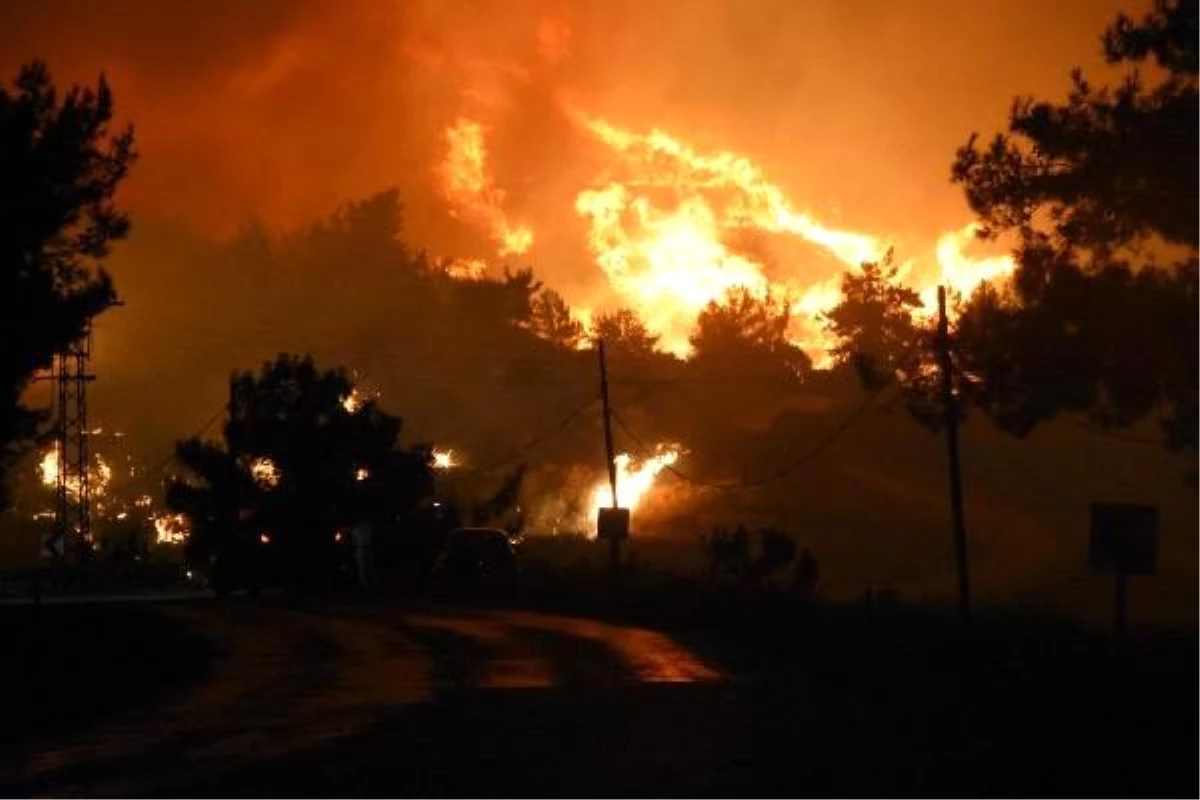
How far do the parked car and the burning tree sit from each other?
13.3 meters

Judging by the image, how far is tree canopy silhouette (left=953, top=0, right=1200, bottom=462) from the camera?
118 ft

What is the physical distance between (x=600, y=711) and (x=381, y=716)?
2251 millimetres

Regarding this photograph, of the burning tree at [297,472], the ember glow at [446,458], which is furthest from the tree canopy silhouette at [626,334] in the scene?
the burning tree at [297,472]

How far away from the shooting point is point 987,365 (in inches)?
1578

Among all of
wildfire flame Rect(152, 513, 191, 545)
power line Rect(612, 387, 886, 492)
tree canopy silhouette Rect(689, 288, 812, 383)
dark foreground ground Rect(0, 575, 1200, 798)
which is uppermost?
tree canopy silhouette Rect(689, 288, 812, 383)

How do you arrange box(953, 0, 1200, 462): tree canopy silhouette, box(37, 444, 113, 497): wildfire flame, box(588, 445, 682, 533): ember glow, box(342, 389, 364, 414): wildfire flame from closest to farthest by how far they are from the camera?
box(953, 0, 1200, 462): tree canopy silhouette → box(342, 389, 364, 414): wildfire flame → box(588, 445, 682, 533): ember glow → box(37, 444, 113, 497): wildfire flame

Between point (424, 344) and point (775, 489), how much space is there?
42482mm

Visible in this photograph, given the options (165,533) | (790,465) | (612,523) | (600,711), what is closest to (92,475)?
(165,533)

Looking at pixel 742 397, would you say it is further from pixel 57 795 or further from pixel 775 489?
pixel 57 795

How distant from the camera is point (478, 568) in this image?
47531 millimetres

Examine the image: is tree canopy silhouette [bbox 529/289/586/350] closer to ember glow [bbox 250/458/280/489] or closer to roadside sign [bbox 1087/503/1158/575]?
ember glow [bbox 250/458/280/489]

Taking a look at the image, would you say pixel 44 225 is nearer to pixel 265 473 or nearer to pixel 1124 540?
pixel 1124 540

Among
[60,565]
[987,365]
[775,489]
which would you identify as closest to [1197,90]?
[987,365]

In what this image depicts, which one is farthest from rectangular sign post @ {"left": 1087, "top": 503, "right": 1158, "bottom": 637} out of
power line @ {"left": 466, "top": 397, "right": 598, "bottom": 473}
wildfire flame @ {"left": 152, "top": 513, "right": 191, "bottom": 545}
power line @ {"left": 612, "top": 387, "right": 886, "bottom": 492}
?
wildfire flame @ {"left": 152, "top": 513, "right": 191, "bottom": 545}
